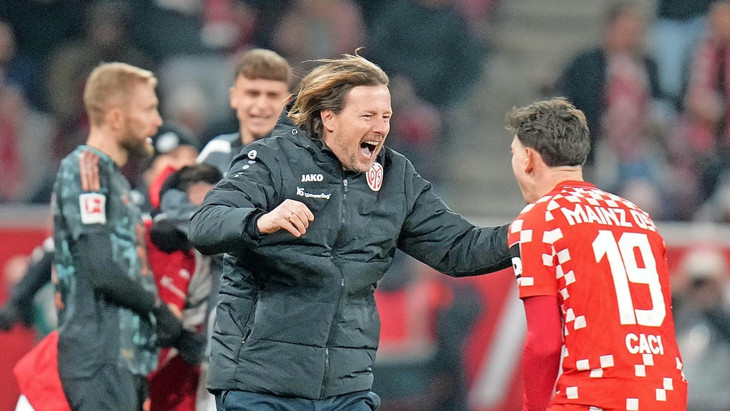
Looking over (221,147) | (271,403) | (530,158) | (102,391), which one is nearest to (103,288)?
(102,391)

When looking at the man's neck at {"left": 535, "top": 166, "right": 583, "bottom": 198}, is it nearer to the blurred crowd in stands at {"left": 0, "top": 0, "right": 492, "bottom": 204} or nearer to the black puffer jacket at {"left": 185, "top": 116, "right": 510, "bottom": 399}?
the black puffer jacket at {"left": 185, "top": 116, "right": 510, "bottom": 399}

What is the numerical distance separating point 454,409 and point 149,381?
13.2 ft

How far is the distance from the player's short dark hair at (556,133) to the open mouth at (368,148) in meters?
0.55

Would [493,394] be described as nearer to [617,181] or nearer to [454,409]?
[454,409]

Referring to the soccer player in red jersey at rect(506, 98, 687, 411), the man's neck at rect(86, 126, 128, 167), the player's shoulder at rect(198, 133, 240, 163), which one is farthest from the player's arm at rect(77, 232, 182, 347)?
the soccer player in red jersey at rect(506, 98, 687, 411)

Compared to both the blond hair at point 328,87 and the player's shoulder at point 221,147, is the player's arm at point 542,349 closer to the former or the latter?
the blond hair at point 328,87

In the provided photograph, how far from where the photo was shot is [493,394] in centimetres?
929

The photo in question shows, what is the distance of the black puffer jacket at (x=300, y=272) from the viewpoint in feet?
13.6

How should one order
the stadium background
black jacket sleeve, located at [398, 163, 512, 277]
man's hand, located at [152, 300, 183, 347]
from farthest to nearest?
the stadium background, man's hand, located at [152, 300, 183, 347], black jacket sleeve, located at [398, 163, 512, 277]

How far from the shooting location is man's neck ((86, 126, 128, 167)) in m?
5.38

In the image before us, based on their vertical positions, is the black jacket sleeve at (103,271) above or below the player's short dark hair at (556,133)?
below

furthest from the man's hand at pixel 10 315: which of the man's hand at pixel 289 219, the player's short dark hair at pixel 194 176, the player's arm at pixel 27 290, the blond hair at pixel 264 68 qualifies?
the man's hand at pixel 289 219

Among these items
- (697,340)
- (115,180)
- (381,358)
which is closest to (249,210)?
(115,180)

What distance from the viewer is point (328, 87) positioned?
4.38 metres
